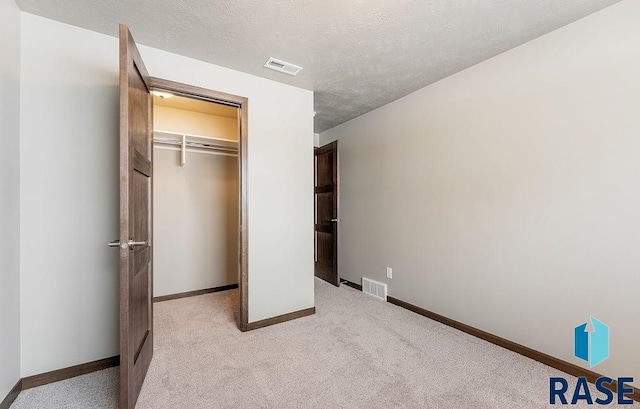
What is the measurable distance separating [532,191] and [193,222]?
366 centimetres

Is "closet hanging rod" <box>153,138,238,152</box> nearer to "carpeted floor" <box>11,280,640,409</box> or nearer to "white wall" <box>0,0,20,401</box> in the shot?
"white wall" <box>0,0,20,401</box>

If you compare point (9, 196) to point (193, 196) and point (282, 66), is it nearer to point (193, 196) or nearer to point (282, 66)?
point (193, 196)

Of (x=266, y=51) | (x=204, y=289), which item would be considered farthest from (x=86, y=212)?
(x=204, y=289)

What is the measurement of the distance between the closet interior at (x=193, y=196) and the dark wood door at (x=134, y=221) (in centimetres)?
143

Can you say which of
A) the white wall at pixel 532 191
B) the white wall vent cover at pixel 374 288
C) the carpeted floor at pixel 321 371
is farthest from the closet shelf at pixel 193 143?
the white wall vent cover at pixel 374 288

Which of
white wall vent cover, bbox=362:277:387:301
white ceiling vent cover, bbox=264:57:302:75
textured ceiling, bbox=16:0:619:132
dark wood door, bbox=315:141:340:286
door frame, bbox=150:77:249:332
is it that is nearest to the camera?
textured ceiling, bbox=16:0:619:132

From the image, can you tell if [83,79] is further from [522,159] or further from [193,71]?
[522,159]

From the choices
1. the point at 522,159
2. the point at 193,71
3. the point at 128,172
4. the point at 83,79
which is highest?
the point at 193,71

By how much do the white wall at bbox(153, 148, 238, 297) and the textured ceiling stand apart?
1621mm

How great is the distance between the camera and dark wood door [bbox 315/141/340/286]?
4.22 meters

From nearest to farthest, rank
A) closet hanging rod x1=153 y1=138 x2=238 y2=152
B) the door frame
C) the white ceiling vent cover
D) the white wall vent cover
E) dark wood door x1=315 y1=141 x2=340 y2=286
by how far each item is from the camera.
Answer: the white ceiling vent cover → the door frame → closet hanging rod x1=153 y1=138 x2=238 y2=152 → the white wall vent cover → dark wood door x1=315 y1=141 x2=340 y2=286

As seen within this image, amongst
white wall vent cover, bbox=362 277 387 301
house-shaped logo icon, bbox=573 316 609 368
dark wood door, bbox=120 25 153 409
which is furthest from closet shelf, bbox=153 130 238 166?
house-shaped logo icon, bbox=573 316 609 368

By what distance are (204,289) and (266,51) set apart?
3021 mm

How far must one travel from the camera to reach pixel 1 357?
5.38 ft
